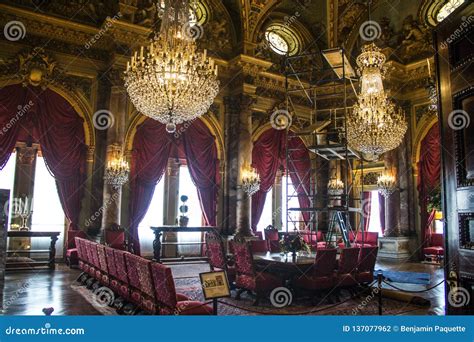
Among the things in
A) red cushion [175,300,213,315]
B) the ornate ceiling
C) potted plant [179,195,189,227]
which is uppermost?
the ornate ceiling

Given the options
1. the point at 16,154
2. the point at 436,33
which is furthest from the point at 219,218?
the point at 436,33

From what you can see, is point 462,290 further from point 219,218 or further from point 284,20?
point 284,20

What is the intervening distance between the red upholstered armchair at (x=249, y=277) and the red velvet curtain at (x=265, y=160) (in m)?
5.57

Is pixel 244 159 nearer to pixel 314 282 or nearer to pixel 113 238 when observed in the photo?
pixel 113 238

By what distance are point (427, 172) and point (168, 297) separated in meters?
9.91

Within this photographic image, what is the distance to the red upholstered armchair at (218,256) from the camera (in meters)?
6.45

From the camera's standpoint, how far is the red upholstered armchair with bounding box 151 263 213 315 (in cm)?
355

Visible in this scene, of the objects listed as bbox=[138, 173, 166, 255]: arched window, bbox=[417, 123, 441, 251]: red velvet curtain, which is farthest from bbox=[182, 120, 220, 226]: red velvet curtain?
bbox=[417, 123, 441, 251]: red velvet curtain

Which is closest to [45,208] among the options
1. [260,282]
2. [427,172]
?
[260,282]

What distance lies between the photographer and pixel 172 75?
5746 millimetres

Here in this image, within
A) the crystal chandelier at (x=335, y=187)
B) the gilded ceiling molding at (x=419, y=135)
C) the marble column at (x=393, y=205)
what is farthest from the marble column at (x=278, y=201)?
the gilded ceiling molding at (x=419, y=135)

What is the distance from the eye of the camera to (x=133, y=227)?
952cm

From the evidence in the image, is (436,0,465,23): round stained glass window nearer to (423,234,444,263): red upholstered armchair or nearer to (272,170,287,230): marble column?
(423,234,444,263): red upholstered armchair

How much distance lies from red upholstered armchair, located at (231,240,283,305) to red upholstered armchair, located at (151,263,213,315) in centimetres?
187
